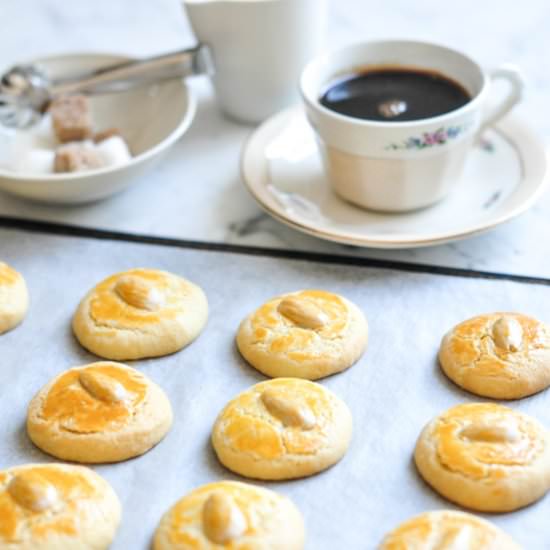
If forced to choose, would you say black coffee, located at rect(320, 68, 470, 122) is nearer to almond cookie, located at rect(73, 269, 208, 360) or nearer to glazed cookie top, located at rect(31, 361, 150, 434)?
almond cookie, located at rect(73, 269, 208, 360)

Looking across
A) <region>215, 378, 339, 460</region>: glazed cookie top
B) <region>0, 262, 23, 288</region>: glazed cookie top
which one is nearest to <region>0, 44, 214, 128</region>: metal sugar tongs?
<region>0, 262, 23, 288</region>: glazed cookie top

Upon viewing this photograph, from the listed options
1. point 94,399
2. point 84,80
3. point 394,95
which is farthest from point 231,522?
point 84,80

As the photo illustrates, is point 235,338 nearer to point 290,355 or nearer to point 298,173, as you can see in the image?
point 290,355

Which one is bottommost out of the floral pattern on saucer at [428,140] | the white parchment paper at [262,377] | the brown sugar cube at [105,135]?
the white parchment paper at [262,377]

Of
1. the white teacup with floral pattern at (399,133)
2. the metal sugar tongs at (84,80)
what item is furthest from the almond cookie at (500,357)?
the metal sugar tongs at (84,80)

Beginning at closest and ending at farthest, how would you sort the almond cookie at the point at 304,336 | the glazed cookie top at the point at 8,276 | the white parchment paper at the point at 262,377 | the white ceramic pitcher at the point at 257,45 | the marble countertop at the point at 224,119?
1. the white parchment paper at the point at 262,377
2. the almond cookie at the point at 304,336
3. the glazed cookie top at the point at 8,276
4. the marble countertop at the point at 224,119
5. the white ceramic pitcher at the point at 257,45

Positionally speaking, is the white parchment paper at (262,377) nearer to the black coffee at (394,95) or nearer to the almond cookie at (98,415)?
the almond cookie at (98,415)

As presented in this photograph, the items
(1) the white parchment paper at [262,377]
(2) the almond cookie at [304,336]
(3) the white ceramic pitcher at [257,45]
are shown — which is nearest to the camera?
(1) the white parchment paper at [262,377]

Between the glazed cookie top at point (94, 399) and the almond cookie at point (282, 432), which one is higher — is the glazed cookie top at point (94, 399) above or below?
above
